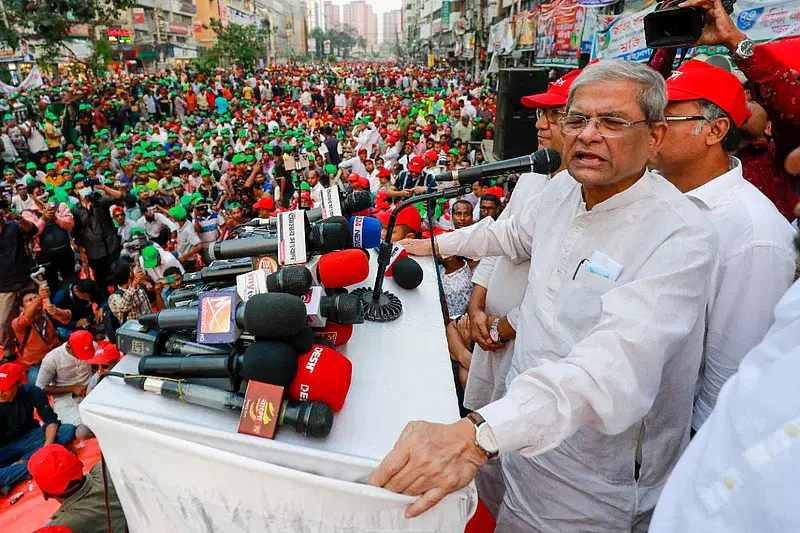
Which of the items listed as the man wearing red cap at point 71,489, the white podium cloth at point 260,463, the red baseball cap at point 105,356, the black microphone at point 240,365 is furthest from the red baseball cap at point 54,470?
the black microphone at point 240,365

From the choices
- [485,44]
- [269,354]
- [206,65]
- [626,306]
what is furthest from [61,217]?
[485,44]

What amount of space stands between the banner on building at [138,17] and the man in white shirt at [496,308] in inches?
2217

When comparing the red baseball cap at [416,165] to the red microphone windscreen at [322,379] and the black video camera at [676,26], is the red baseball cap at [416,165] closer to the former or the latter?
the black video camera at [676,26]

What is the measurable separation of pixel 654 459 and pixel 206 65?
3469 cm

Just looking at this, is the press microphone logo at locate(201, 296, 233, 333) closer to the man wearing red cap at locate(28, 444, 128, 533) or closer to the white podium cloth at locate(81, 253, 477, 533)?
the white podium cloth at locate(81, 253, 477, 533)

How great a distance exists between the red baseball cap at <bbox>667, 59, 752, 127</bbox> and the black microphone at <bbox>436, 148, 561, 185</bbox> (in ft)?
1.97

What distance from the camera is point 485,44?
36.6 meters

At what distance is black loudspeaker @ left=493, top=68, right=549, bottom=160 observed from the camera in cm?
625

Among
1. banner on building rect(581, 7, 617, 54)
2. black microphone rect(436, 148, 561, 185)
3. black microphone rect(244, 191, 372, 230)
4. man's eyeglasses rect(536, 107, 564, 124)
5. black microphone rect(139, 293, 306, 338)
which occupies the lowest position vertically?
black microphone rect(139, 293, 306, 338)

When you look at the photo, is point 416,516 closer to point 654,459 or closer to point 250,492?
point 250,492

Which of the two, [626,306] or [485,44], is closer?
[626,306]

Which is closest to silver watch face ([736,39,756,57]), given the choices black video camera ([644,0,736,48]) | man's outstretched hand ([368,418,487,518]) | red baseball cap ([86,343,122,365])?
black video camera ([644,0,736,48])

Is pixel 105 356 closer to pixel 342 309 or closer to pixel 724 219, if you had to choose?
pixel 342 309

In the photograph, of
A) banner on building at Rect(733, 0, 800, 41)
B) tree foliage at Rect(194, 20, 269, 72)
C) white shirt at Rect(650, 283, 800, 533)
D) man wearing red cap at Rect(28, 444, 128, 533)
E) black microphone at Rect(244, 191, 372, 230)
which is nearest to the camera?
white shirt at Rect(650, 283, 800, 533)
